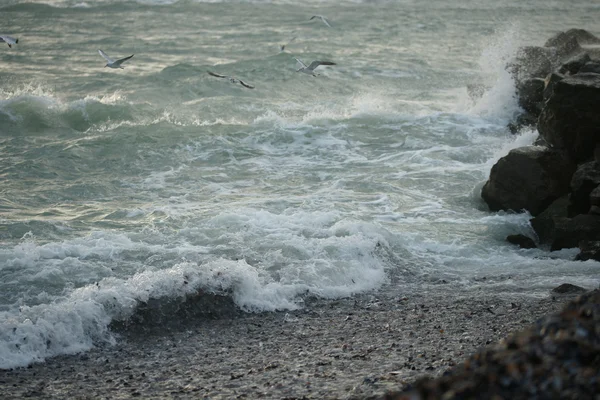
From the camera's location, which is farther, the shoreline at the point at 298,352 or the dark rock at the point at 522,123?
the dark rock at the point at 522,123

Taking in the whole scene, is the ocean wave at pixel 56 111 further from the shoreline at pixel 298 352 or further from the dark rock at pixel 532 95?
the shoreline at pixel 298 352

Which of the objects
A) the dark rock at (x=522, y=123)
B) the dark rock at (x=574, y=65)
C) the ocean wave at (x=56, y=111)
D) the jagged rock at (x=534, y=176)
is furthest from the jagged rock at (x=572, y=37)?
the ocean wave at (x=56, y=111)

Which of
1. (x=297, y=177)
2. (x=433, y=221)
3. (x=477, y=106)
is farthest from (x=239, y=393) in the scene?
(x=477, y=106)

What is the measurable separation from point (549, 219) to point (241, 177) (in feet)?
21.4

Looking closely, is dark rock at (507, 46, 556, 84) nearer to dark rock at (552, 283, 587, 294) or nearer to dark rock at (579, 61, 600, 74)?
dark rock at (579, 61, 600, 74)

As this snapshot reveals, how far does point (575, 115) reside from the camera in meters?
11.5

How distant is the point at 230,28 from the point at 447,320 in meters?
28.3

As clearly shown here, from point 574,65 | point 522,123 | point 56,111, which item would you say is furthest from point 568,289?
point 56,111

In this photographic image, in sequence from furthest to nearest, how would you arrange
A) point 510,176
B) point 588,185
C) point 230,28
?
point 230,28
point 510,176
point 588,185

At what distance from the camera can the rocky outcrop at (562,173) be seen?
1088 cm

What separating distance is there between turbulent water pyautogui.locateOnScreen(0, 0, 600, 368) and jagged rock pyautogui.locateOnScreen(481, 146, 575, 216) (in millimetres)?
347

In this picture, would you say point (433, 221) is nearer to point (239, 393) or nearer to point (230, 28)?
point (239, 393)

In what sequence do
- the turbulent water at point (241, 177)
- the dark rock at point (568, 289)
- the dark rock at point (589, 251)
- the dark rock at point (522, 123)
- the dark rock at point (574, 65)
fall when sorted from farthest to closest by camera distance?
the dark rock at point (522, 123) < the dark rock at point (574, 65) < the dark rock at point (589, 251) < the turbulent water at point (241, 177) < the dark rock at point (568, 289)

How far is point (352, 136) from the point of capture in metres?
18.5
